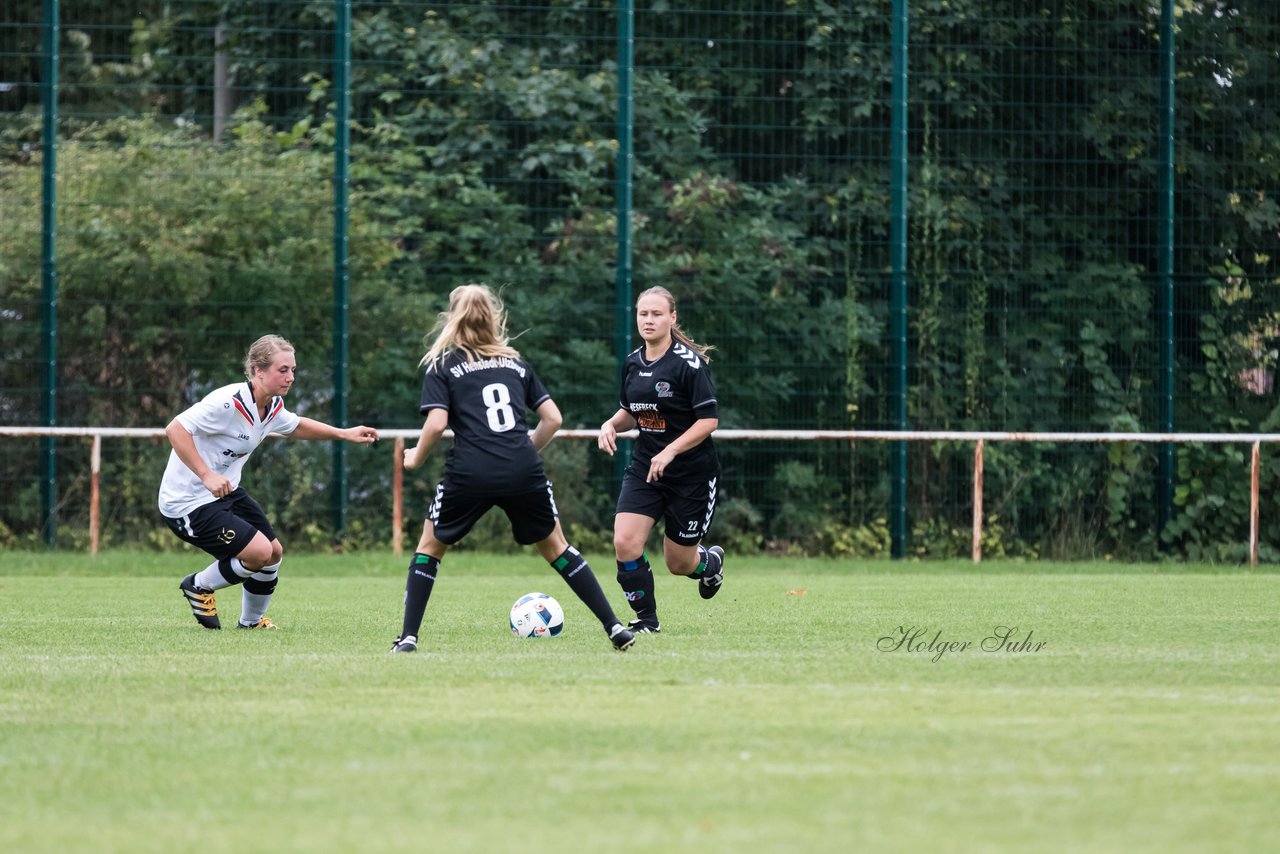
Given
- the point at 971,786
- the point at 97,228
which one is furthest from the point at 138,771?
the point at 97,228

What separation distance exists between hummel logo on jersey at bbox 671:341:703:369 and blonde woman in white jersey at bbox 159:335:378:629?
5.33ft

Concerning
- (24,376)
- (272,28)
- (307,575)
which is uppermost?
(272,28)

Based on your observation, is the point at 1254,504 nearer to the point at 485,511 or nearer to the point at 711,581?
the point at 711,581

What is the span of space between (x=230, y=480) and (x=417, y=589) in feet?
5.60

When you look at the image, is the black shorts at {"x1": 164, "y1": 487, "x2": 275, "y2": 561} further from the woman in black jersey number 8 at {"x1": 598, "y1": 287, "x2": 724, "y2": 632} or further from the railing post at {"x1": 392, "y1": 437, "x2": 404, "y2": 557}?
the railing post at {"x1": 392, "y1": 437, "x2": 404, "y2": 557}

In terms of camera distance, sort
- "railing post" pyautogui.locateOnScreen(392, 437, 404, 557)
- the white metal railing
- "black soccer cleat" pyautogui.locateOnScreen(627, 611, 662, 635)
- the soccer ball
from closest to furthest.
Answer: the soccer ball, "black soccer cleat" pyautogui.locateOnScreen(627, 611, 662, 635), the white metal railing, "railing post" pyautogui.locateOnScreen(392, 437, 404, 557)

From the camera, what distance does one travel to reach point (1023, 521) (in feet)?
55.6

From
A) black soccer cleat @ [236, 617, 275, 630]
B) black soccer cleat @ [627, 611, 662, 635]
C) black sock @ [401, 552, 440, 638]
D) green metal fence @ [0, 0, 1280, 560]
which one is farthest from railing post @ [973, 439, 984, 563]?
black sock @ [401, 552, 440, 638]

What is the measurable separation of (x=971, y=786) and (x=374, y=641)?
14.2 feet

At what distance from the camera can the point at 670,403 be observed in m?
9.11

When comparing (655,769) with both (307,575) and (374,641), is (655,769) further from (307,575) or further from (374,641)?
(307,575)

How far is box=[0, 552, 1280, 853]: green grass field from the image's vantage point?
4270mm

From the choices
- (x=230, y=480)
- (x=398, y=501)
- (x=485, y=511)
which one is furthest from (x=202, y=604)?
(x=398, y=501)

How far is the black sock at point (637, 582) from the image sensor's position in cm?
880
